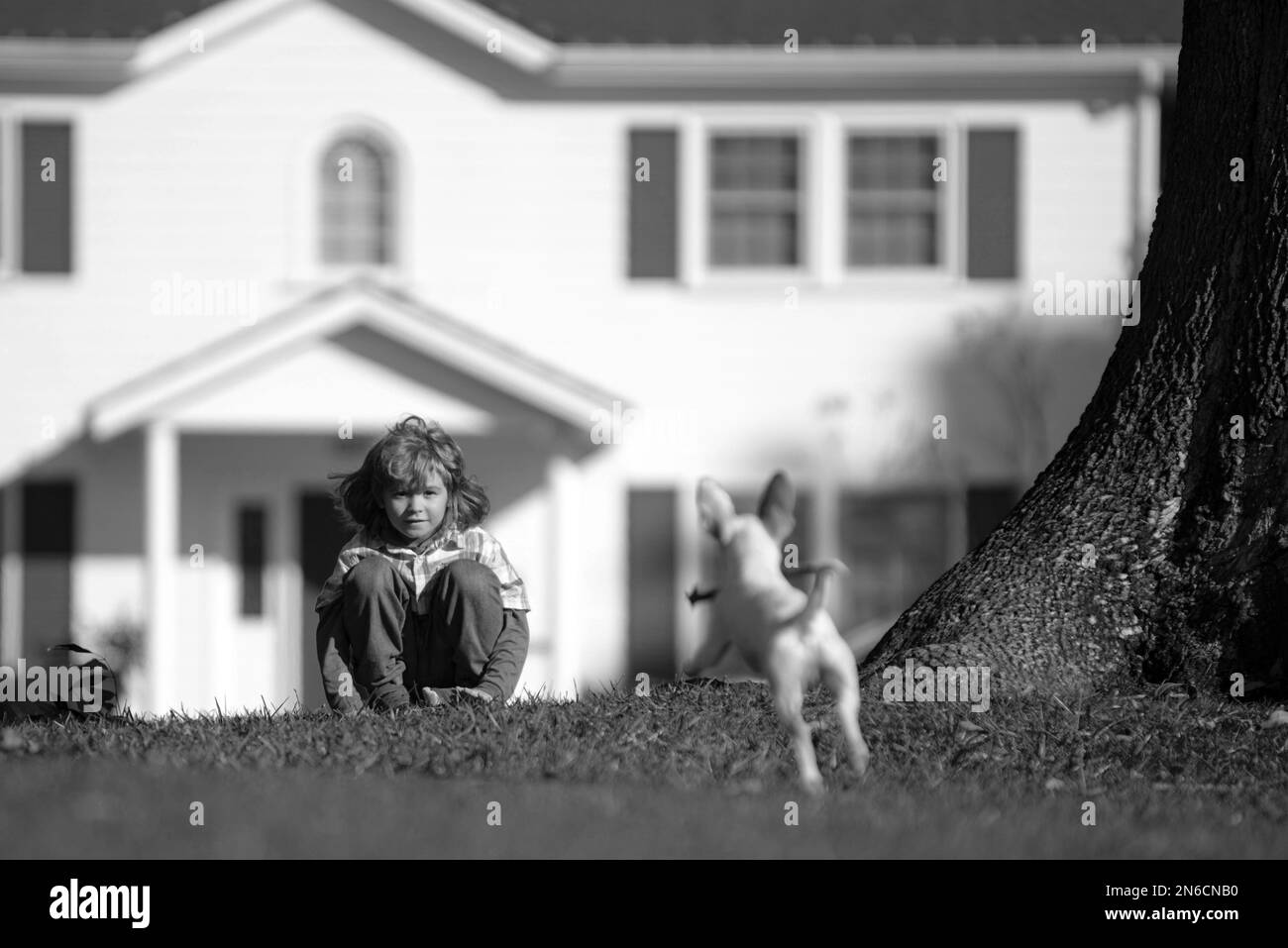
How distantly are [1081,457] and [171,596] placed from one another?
33.1ft

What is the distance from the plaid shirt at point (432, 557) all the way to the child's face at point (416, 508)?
0.07 meters

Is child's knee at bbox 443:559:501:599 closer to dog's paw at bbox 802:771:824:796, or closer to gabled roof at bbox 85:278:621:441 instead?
dog's paw at bbox 802:771:824:796

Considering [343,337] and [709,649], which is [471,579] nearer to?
[709,649]

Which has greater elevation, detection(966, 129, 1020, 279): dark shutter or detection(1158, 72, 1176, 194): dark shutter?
detection(1158, 72, 1176, 194): dark shutter

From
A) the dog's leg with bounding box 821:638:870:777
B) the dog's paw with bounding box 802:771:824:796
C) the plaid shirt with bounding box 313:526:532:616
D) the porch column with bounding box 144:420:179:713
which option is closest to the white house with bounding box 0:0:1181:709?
the porch column with bounding box 144:420:179:713

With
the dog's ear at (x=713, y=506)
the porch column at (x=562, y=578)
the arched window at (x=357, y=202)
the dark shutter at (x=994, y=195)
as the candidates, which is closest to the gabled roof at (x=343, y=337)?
the porch column at (x=562, y=578)

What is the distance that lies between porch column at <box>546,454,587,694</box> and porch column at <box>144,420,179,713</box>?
3.13m

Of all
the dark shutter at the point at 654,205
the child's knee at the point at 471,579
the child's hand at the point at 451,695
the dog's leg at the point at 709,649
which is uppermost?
the dark shutter at the point at 654,205

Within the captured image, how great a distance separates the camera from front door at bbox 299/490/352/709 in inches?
634

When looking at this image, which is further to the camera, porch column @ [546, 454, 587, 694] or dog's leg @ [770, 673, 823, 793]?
porch column @ [546, 454, 587, 694]

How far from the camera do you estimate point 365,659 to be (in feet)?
20.0

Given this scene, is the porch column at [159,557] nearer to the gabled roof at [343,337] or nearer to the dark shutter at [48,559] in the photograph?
the gabled roof at [343,337]

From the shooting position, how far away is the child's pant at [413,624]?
603 centimetres
